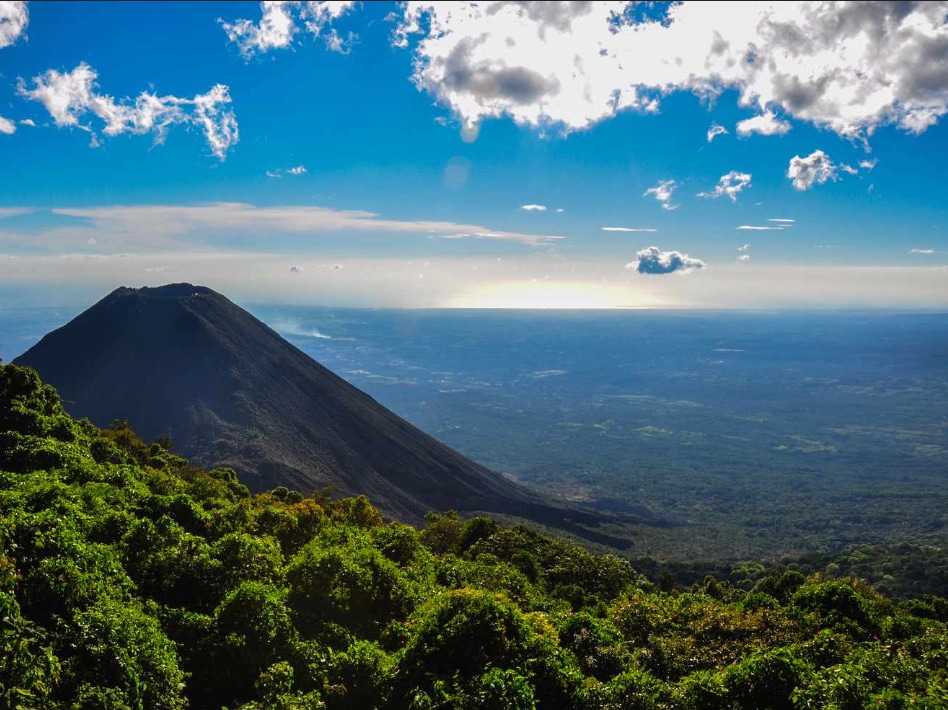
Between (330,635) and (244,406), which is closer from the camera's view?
(330,635)

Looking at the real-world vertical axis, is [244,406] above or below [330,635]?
below

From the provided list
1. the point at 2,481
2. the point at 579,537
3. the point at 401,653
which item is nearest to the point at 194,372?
the point at 579,537

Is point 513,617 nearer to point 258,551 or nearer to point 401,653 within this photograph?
point 401,653

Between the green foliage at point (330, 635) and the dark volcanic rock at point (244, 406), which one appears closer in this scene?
the green foliage at point (330, 635)

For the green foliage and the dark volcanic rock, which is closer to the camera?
the green foliage
